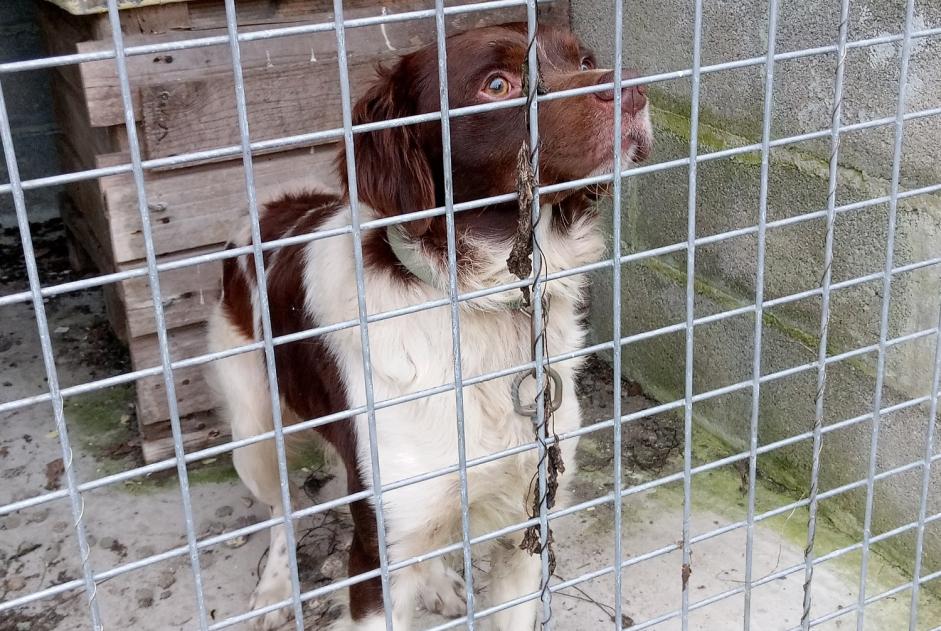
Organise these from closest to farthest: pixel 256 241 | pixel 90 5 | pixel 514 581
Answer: pixel 256 241 < pixel 514 581 < pixel 90 5

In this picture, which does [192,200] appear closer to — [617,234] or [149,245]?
[617,234]

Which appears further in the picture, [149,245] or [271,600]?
[271,600]

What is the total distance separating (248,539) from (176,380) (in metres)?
0.65

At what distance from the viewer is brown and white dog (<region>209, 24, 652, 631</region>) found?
1.95m

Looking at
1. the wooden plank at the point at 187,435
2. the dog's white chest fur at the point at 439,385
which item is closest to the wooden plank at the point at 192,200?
the wooden plank at the point at 187,435

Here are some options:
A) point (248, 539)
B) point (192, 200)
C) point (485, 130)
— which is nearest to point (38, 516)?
point (248, 539)

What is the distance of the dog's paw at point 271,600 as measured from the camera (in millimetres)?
2670

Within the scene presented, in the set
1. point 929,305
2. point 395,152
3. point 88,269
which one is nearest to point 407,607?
point 395,152

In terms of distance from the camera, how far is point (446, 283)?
78.9 inches

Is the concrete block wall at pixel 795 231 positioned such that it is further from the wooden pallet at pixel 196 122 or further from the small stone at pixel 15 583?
the small stone at pixel 15 583

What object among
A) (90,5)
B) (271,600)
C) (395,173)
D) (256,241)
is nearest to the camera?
(256,241)

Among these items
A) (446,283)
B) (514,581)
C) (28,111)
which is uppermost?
(446,283)

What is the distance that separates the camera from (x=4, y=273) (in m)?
4.80

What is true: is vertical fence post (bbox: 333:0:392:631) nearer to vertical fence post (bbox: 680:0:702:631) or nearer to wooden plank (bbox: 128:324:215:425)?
vertical fence post (bbox: 680:0:702:631)
